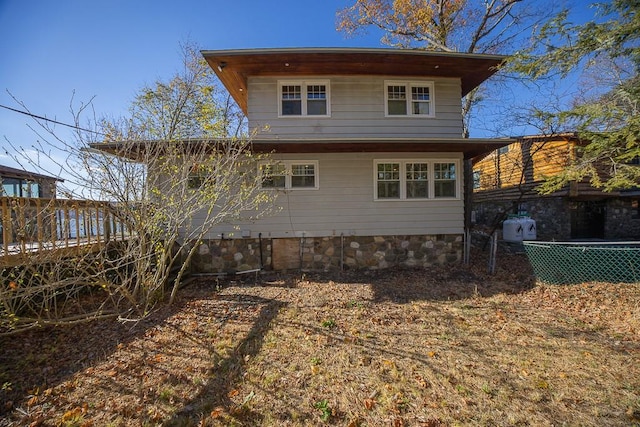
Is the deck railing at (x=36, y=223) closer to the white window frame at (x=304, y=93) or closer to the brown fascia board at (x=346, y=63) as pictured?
the brown fascia board at (x=346, y=63)

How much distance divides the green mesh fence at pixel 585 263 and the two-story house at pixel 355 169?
2.44m

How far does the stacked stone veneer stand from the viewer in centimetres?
832

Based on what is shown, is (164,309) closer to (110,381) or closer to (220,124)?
(110,381)

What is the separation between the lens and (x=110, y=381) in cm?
327

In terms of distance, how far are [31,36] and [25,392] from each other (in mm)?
8075

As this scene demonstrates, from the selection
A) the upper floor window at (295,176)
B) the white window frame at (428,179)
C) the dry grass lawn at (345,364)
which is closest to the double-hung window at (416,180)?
the white window frame at (428,179)

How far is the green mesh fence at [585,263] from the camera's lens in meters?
5.71

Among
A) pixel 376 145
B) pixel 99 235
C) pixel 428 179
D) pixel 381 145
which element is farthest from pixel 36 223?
pixel 428 179

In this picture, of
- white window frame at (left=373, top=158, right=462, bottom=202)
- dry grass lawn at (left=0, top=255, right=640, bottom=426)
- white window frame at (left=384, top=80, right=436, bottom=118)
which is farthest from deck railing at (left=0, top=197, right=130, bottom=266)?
white window frame at (left=384, top=80, right=436, bottom=118)

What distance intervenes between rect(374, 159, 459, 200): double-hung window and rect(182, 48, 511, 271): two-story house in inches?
1.2

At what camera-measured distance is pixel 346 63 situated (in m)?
8.06

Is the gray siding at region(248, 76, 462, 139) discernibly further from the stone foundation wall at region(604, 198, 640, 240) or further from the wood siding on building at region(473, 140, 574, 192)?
the stone foundation wall at region(604, 198, 640, 240)

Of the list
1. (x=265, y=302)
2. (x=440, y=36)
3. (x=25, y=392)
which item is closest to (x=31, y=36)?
(x=25, y=392)

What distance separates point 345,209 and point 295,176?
1.81 meters
